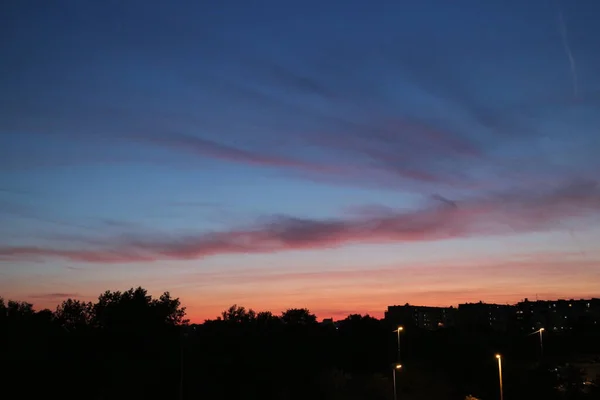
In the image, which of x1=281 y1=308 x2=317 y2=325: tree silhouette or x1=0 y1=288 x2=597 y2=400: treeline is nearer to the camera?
x1=0 y1=288 x2=597 y2=400: treeline

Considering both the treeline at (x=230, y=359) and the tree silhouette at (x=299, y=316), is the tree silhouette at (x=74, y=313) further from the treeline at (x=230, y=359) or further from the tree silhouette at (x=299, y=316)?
the tree silhouette at (x=299, y=316)

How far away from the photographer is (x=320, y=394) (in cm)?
5112

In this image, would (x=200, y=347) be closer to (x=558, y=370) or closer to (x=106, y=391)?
(x=106, y=391)

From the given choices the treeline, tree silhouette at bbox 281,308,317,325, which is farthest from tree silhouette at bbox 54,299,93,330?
tree silhouette at bbox 281,308,317,325

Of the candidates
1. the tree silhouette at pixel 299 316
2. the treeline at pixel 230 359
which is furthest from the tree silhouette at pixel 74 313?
the tree silhouette at pixel 299 316

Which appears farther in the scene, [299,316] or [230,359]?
[299,316]

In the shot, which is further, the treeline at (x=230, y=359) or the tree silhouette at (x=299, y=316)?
the tree silhouette at (x=299, y=316)

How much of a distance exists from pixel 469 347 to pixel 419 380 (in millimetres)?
13361

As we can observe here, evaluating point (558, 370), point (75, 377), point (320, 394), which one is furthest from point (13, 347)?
point (558, 370)

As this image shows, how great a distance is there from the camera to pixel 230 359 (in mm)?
55844

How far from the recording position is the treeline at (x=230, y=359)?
45.8m

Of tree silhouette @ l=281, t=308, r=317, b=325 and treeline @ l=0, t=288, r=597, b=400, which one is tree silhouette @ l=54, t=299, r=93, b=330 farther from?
tree silhouette @ l=281, t=308, r=317, b=325

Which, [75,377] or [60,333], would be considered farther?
[60,333]

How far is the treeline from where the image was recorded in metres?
45.8
